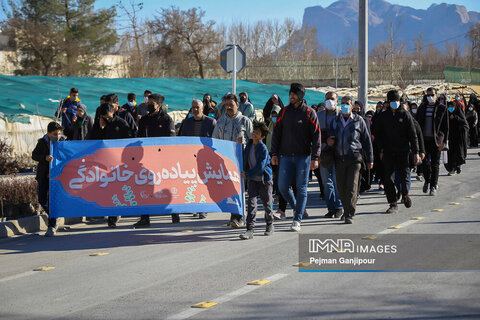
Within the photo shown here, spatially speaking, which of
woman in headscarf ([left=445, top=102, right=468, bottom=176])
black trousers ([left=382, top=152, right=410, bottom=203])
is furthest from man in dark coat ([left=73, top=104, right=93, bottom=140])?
woman in headscarf ([left=445, top=102, right=468, bottom=176])

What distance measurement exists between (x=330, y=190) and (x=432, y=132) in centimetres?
394

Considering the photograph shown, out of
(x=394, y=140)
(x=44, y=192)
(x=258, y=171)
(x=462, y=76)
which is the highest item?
(x=462, y=76)

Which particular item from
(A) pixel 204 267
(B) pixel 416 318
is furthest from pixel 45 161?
(B) pixel 416 318

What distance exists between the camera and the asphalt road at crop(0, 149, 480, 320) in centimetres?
625

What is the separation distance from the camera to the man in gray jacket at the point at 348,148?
11.4m

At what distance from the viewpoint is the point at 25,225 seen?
37.6ft

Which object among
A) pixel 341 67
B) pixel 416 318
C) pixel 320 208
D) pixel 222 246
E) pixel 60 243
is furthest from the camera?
pixel 341 67

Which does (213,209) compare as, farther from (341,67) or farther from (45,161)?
(341,67)

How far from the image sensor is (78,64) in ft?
155

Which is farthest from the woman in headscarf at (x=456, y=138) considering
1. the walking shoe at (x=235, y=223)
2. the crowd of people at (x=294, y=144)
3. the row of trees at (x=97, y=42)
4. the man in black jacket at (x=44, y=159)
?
the row of trees at (x=97, y=42)

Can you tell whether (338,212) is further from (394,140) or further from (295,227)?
(295,227)

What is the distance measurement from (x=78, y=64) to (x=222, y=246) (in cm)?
3981

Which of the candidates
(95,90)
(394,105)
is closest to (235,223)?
(394,105)

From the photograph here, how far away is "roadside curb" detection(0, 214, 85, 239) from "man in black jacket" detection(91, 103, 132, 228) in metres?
1.14
